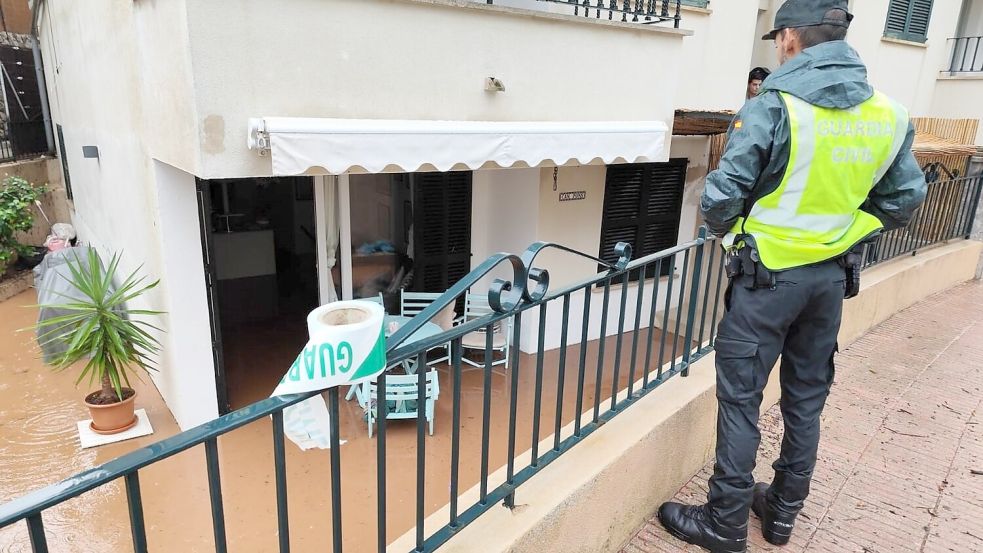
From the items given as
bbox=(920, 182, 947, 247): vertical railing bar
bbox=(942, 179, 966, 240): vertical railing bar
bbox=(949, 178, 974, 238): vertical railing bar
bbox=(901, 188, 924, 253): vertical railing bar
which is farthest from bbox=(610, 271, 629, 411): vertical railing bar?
bbox=(949, 178, 974, 238): vertical railing bar

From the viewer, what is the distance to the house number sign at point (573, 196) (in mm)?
7309

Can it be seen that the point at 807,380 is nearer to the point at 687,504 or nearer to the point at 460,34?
the point at 687,504

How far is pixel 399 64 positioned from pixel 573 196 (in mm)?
3440

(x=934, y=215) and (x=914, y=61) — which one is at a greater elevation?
(x=914, y=61)

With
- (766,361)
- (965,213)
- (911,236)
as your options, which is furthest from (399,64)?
(965,213)

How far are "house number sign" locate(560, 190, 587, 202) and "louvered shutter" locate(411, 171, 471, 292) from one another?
117cm

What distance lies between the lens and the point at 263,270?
9031 millimetres

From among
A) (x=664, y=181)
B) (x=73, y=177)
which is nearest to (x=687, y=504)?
(x=664, y=181)

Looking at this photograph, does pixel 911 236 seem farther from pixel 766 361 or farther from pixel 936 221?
pixel 766 361

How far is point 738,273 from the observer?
243 cm

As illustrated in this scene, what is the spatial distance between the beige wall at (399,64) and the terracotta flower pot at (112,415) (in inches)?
102

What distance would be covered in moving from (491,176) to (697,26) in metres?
3.27

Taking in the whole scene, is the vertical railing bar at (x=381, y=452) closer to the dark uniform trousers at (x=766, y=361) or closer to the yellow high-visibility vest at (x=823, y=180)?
the dark uniform trousers at (x=766, y=361)

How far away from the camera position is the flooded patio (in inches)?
161
